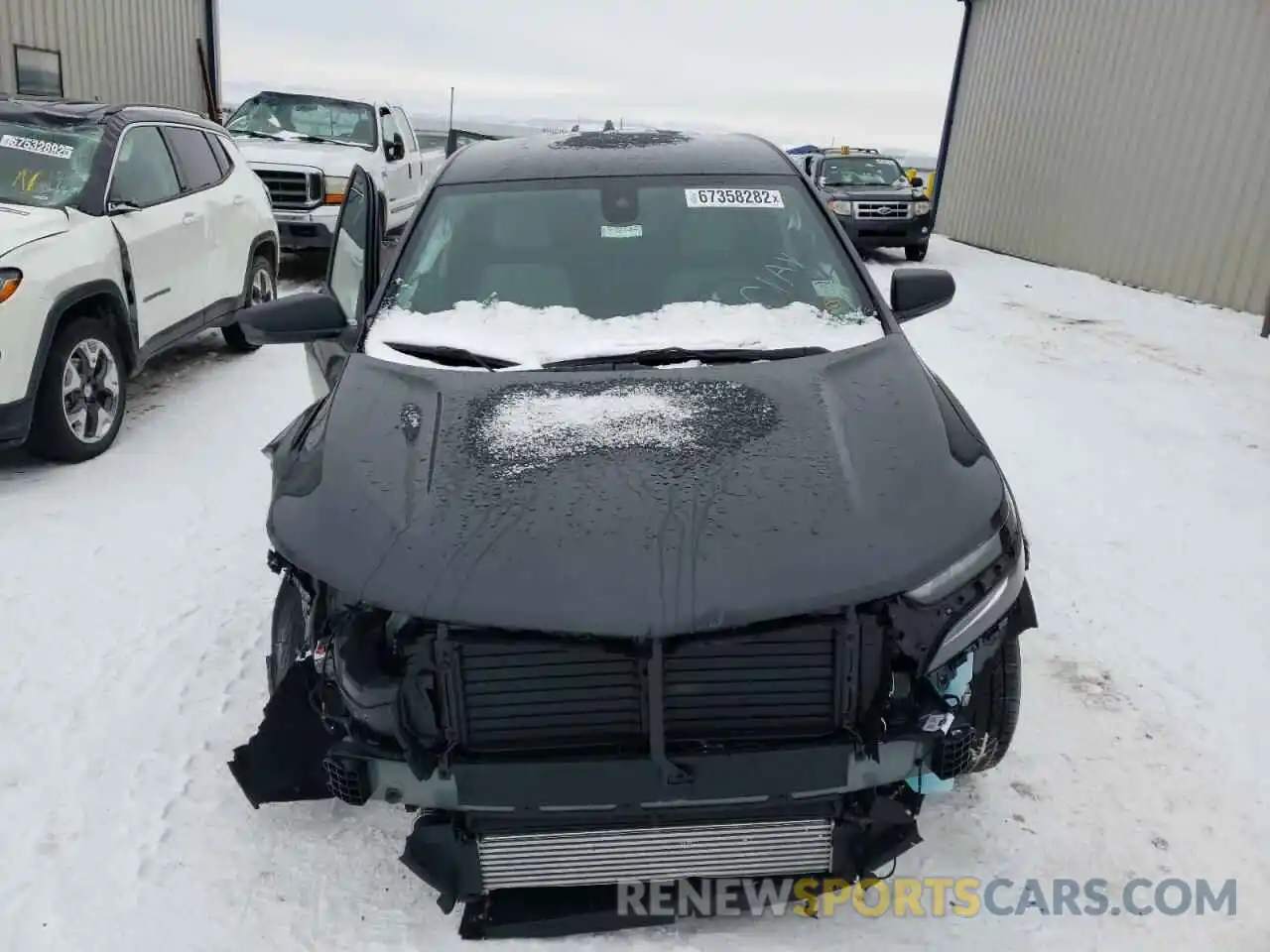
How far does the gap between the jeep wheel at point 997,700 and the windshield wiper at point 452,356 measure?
1582 millimetres

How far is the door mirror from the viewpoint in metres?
3.90

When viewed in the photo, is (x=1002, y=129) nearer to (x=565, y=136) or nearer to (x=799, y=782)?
(x=565, y=136)

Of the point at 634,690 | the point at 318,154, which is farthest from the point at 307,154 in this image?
the point at 634,690

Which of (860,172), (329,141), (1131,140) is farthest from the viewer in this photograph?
(860,172)

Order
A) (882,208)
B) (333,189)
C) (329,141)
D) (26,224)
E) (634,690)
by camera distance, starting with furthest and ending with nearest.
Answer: (882,208) < (329,141) < (333,189) < (26,224) < (634,690)

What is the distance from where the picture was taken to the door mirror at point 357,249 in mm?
3902

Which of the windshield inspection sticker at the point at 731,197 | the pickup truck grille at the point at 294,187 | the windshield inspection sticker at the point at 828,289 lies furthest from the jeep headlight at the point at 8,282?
the pickup truck grille at the point at 294,187

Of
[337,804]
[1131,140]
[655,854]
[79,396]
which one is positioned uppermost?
[1131,140]

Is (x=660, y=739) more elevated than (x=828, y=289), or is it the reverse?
(x=828, y=289)

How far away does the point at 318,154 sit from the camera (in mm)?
10430

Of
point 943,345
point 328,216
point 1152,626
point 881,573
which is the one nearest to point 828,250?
point 881,573

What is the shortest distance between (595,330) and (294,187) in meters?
8.23

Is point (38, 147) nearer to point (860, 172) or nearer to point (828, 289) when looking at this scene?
point (828, 289)

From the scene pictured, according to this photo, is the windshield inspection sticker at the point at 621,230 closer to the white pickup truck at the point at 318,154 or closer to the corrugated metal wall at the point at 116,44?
the white pickup truck at the point at 318,154
